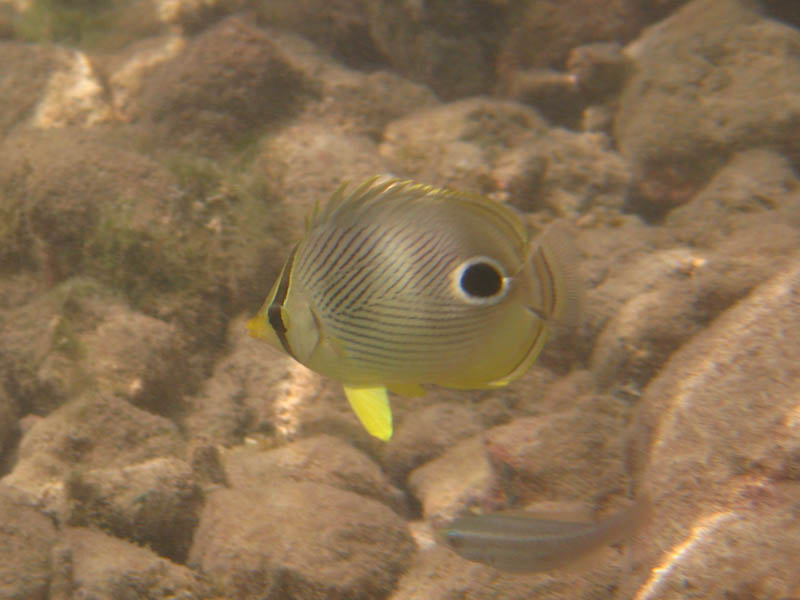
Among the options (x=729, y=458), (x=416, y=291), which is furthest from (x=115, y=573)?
(x=729, y=458)

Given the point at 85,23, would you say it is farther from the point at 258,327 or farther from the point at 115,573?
the point at 258,327

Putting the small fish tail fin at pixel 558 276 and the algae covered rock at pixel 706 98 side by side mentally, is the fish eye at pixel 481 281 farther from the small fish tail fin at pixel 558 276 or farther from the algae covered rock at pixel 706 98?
the algae covered rock at pixel 706 98

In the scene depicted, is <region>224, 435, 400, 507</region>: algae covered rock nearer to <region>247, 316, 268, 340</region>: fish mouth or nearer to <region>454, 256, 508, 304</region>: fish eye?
<region>247, 316, 268, 340</region>: fish mouth

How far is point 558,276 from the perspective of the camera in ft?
4.96

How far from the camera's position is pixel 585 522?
189 cm

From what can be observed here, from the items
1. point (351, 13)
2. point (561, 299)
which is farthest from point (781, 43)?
point (561, 299)

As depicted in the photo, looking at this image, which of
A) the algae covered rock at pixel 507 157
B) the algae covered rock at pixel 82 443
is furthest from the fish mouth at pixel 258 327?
the algae covered rock at pixel 507 157

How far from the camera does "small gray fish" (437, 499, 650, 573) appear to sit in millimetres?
1867

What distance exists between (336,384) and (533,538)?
77.5 inches

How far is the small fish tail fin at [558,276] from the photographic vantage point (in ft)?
4.92

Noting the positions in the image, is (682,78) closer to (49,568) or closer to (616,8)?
(616,8)

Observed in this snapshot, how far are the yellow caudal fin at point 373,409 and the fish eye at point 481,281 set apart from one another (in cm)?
42

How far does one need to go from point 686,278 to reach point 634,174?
1843 millimetres

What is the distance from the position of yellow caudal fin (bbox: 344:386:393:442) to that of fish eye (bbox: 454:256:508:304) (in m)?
0.42
